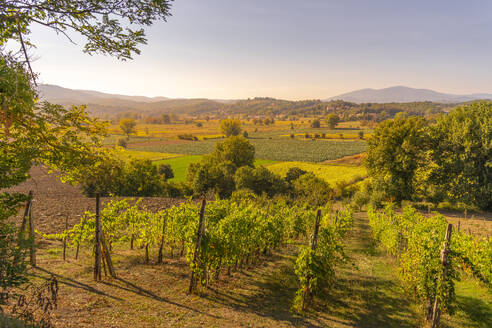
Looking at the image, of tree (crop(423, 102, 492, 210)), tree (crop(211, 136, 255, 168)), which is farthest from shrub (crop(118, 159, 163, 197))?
tree (crop(423, 102, 492, 210))

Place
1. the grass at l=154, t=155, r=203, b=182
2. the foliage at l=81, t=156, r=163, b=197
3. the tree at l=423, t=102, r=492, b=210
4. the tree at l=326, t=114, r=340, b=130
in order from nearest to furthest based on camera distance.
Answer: the tree at l=423, t=102, r=492, b=210, the foliage at l=81, t=156, r=163, b=197, the grass at l=154, t=155, r=203, b=182, the tree at l=326, t=114, r=340, b=130

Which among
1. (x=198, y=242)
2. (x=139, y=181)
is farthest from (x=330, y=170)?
(x=198, y=242)

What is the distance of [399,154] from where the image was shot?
25.2 m

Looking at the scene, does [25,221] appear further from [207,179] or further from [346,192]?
[346,192]

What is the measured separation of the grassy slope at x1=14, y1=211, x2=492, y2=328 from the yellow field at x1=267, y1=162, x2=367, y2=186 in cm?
3340

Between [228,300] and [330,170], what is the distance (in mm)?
46341

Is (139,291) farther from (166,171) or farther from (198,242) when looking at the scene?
(166,171)

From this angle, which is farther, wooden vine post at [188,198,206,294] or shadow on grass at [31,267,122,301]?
wooden vine post at [188,198,206,294]

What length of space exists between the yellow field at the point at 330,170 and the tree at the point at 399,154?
47.6ft

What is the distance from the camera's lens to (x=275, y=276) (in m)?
9.90

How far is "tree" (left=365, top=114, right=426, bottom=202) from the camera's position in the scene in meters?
25.3

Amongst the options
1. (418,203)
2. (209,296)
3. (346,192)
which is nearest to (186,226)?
(209,296)

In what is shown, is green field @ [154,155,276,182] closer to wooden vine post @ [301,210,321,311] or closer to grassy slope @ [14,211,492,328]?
grassy slope @ [14,211,492,328]

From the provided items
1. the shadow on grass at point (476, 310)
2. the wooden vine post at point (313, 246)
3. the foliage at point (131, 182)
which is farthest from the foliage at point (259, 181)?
the wooden vine post at point (313, 246)
